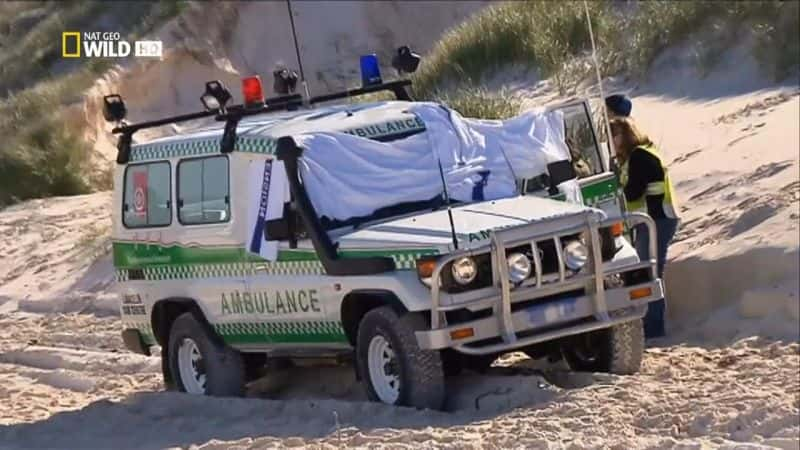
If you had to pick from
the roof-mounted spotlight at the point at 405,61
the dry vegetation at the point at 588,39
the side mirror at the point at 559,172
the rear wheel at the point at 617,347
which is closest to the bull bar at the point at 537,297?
the rear wheel at the point at 617,347

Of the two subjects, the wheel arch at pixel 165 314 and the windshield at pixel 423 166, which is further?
the wheel arch at pixel 165 314

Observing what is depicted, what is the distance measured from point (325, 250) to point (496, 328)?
46.5 inches

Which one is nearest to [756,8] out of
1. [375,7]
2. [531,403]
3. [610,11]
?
[610,11]

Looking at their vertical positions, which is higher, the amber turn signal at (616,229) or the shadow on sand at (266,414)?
the amber turn signal at (616,229)

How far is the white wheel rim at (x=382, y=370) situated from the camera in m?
10.1

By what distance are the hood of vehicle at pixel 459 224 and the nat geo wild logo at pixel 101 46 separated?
14.9 m

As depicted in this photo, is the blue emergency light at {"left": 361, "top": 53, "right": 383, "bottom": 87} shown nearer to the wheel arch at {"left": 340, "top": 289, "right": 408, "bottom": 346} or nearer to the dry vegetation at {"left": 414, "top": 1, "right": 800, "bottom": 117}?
the wheel arch at {"left": 340, "top": 289, "right": 408, "bottom": 346}

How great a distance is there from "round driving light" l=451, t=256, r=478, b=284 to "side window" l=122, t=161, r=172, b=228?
279cm

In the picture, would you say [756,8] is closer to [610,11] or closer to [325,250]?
[610,11]

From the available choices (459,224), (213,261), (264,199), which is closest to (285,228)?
(264,199)

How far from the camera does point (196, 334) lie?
11.7 m

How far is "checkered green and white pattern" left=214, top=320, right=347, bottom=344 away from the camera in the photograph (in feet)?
34.7

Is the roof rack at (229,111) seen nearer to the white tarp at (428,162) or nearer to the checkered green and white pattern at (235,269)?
the white tarp at (428,162)

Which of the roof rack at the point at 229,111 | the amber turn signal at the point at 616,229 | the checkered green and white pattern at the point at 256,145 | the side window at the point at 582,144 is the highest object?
the roof rack at the point at 229,111
